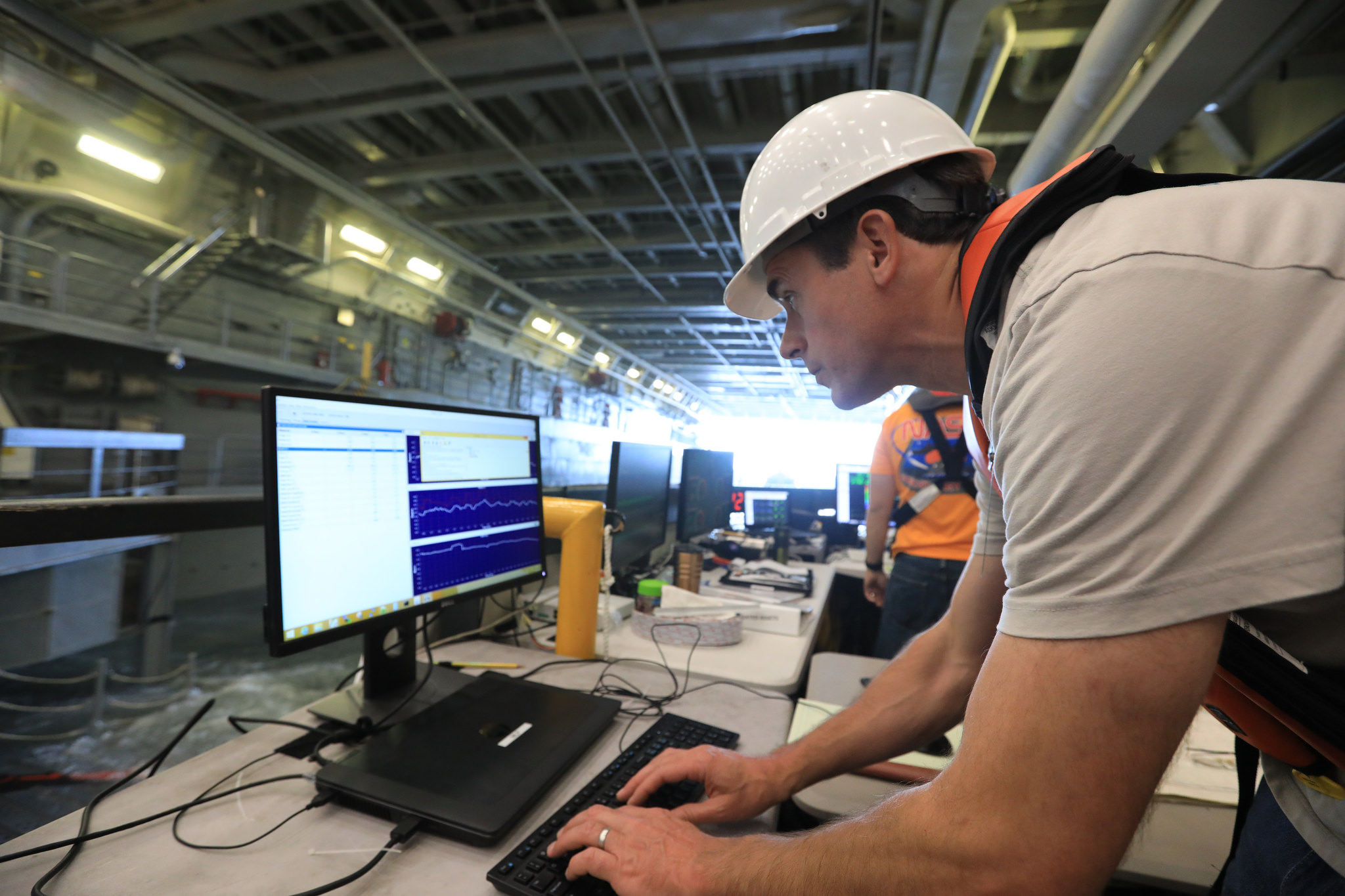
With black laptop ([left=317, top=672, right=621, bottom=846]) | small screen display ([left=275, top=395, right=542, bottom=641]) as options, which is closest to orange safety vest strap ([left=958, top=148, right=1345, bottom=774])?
black laptop ([left=317, top=672, right=621, bottom=846])

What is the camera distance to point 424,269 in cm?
708

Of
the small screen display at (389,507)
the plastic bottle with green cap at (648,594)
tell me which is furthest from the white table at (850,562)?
the small screen display at (389,507)

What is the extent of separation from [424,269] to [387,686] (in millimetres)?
7093

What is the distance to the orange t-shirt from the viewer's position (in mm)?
2613

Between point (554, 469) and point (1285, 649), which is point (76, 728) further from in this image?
point (554, 469)

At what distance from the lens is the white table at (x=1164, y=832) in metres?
0.75

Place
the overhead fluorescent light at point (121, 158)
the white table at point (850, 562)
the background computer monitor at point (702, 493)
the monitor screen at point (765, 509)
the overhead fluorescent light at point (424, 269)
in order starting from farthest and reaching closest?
the overhead fluorescent light at point (424, 269) → the overhead fluorescent light at point (121, 158) → the monitor screen at point (765, 509) → the white table at point (850, 562) → the background computer monitor at point (702, 493)

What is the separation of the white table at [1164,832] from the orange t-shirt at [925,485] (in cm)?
173

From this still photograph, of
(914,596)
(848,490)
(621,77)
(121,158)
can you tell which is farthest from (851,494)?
(121,158)

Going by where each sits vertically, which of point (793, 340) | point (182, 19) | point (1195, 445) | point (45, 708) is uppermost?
point (182, 19)

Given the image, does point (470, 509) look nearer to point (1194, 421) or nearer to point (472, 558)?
point (472, 558)

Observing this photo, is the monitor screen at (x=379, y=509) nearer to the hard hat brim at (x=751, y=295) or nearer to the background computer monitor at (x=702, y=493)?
the hard hat brim at (x=751, y=295)

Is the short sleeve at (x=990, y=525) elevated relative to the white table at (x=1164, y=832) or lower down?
elevated

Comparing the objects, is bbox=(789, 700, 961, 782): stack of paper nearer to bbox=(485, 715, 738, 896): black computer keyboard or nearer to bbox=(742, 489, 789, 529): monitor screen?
bbox=(485, 715, 738, 896): black computer keyboard
